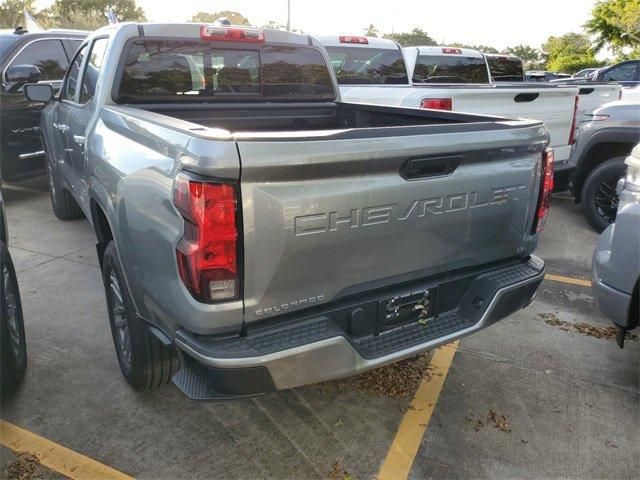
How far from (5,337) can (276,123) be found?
231 centimetres

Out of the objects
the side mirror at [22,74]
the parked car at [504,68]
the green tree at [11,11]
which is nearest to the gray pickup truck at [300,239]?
the side mirror at [22,74]

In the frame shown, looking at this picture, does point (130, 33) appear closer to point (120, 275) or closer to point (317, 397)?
point (120, 275)

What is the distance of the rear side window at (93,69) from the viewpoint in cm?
369

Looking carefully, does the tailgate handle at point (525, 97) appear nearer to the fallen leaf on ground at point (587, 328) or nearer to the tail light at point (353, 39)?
the tail light at point (353, 39)

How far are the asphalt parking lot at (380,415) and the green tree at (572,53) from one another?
126 feet

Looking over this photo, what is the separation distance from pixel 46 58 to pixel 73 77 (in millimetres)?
3131

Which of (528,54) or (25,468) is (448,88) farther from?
(528,54)

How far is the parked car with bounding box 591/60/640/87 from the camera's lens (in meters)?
13.6

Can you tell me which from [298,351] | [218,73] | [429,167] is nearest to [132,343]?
[298,351]

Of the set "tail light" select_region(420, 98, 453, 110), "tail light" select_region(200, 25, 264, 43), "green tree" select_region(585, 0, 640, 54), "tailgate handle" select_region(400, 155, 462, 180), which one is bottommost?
"tailgate handle" select_region(400, 155, 462, 180)

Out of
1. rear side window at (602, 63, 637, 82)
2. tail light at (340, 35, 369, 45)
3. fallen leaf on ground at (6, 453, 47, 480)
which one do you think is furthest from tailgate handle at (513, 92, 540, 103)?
rear side window at (602, 63, 637, 82)

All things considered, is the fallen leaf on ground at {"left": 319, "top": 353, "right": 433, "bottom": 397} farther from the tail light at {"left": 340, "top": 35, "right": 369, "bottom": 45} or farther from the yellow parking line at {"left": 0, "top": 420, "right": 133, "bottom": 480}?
the tail light at {"left": 340, "top": 35, "right": 369, "bottom": 45}

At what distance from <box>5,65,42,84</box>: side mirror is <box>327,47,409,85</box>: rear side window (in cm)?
373

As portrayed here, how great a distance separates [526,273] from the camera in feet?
9.25
